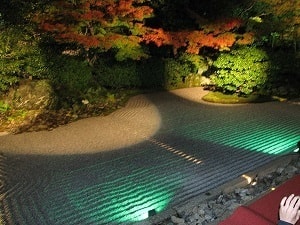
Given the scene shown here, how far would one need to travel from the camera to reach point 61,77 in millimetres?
12562

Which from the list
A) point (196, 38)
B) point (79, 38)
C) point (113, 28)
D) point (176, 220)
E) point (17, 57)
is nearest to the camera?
point (176, 220)

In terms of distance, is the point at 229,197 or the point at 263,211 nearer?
the point at 263,211

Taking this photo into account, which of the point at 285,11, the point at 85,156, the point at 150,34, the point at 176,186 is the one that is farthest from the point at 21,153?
the point at 285,11

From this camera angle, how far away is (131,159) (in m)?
7.17

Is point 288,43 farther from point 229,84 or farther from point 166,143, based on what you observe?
point 166,143

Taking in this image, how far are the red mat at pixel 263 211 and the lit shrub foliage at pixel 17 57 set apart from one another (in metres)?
9.86

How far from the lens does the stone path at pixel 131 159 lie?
17.2 ft

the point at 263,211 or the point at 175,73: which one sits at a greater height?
the point at 175,73

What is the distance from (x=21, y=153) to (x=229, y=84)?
8.86 metres

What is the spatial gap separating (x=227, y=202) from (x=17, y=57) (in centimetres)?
895

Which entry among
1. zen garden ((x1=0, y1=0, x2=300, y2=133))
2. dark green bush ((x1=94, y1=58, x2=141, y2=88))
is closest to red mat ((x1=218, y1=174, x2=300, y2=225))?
zen garden ((x1=0, y1=0, x2=300, y2=133))

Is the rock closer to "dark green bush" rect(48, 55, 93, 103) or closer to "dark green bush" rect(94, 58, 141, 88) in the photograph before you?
"dark green bush" rect(48, 55, 93, 103)

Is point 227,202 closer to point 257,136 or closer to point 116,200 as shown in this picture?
point 116,200

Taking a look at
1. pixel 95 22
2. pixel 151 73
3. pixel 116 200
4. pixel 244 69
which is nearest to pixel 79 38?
pixel 95 22
